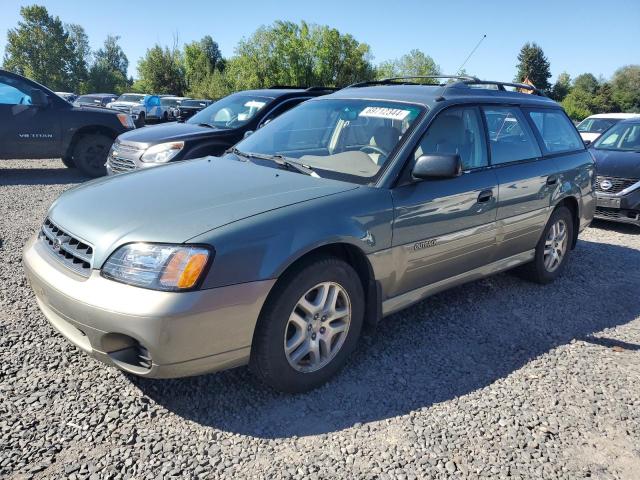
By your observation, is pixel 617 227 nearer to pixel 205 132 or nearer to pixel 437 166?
pixel 437 166

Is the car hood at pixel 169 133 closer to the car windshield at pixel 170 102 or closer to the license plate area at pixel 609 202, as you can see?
the license plate area at pixel 609 202

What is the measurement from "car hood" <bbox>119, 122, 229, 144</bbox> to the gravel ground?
336 cm

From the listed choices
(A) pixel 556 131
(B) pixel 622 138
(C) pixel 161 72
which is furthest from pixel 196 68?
(A) pixel 556 131

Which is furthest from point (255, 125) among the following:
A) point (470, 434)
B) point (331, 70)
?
point (331, 70)

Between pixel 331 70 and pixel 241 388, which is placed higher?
pixel 331 70

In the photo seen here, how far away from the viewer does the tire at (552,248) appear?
468cm

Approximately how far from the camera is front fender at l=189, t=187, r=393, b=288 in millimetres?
2445

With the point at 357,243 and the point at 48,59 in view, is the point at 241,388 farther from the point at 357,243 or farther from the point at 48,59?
the point at 48,59

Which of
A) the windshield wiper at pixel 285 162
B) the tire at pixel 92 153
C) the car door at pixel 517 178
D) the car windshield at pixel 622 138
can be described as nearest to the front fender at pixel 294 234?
the windshield wiper at pixel 285 162

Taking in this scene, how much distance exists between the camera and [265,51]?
162 feet

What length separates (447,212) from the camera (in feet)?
11.4

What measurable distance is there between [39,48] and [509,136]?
86.2m

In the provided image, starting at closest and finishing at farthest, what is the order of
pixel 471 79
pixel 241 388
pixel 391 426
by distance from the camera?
pixel 391 426
pixel 241 388
pixel 471 79

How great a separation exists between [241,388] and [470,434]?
126 centimetres
